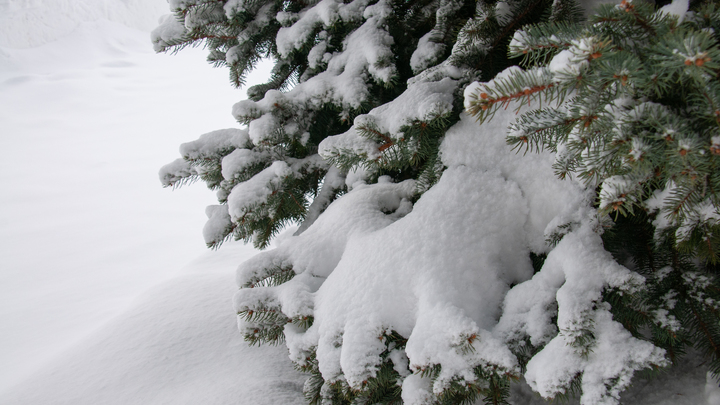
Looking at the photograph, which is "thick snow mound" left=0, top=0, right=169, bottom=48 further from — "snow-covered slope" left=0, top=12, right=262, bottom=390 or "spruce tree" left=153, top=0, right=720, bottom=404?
"spruce tree" left=153, top=0, right=720, bottom=404

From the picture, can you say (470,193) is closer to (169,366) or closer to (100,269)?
(169,366)

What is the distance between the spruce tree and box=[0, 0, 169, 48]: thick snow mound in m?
14.8

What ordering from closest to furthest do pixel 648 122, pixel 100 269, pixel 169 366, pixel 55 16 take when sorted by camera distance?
1. pixel 648 122
2. pixel 169 366
3. pixel 100 269
4. pixel 55 16

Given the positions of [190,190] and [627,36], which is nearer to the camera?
[627,36]

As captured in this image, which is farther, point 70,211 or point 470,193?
point 70,211

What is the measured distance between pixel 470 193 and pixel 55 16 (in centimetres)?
1713

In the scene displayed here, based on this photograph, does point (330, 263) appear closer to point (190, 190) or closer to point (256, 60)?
point (256, 60)

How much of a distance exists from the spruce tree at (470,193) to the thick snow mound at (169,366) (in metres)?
0.36

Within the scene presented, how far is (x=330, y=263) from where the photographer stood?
1505 mm

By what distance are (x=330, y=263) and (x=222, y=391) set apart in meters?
0.78

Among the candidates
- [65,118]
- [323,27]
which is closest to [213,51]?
[323,27]

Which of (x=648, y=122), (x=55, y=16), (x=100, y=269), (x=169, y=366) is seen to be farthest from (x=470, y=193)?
(x=55, y=16)

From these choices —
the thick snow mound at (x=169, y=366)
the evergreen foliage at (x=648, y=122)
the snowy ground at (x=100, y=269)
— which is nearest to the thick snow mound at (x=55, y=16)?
the snowy ground at (x=100, y=269)

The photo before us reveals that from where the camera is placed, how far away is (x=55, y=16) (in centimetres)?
1288
